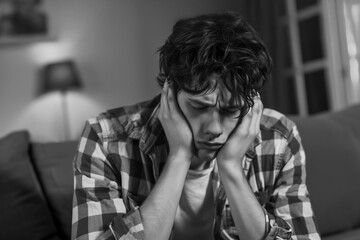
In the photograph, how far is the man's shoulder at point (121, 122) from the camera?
4.16ft

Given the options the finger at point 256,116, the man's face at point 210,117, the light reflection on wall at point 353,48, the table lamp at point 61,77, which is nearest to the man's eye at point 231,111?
the man's face at point 210,117

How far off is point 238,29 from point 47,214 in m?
0.66

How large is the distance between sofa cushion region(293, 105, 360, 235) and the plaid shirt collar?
0.29 metres

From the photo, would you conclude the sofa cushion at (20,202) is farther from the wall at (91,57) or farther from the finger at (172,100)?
the wall at (91,57)

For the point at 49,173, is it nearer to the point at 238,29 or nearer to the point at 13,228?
the point at 13,228

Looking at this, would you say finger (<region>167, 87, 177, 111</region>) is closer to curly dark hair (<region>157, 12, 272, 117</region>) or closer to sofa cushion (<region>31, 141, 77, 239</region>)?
curly dark hair (<region>157, 12, 272, 117</region>)

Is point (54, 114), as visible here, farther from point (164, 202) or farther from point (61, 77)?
point (164, 202)

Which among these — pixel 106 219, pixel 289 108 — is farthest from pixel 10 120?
pixel 106 219

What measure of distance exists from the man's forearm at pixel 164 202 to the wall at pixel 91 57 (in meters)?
3.52

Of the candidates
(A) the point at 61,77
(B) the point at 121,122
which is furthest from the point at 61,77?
(B) the point at 121,122

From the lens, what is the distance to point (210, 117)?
1165 millimetres

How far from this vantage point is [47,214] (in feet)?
4.54

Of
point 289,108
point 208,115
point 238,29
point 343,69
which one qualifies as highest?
point 238,29

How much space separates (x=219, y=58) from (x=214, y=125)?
141 millimetres
